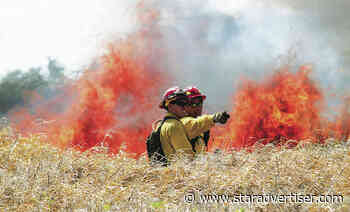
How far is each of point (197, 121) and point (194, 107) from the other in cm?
68

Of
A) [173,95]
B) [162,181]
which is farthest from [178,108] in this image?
[162,181]

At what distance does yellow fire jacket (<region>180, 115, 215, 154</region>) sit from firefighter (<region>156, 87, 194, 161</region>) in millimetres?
91

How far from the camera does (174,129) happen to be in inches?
239

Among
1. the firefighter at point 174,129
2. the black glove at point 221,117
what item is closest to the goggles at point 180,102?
the firefighter at point 174,129

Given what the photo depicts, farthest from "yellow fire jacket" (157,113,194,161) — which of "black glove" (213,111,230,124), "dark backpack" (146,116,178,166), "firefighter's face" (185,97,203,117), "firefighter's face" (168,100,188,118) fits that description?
"black glove" (213,111,230,124)

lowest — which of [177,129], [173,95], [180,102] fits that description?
[177,129]

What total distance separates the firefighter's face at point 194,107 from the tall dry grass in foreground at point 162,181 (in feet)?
2.87

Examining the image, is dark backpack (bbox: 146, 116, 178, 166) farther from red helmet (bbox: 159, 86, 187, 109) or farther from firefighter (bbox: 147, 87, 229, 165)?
red helmet (bbox: 159, 86, 187, 109)

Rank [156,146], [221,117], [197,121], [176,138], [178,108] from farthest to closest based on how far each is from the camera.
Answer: [178,108] < [156,146] < [176,138] < [197,121] < [221,117]

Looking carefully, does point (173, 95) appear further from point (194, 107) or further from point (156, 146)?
point (156, 146)

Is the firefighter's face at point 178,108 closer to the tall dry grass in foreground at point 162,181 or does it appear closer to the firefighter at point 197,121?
the firefighter at point 197,121

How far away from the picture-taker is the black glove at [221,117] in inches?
214

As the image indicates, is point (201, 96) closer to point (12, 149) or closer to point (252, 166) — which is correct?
point (252, 166)

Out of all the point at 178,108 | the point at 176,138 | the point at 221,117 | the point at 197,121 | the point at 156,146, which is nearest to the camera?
the point at 221,117
